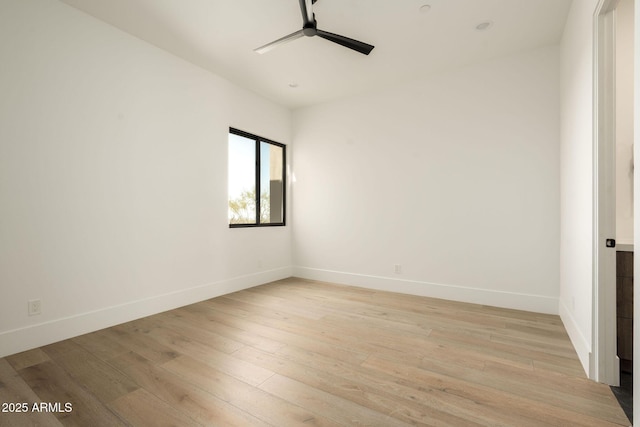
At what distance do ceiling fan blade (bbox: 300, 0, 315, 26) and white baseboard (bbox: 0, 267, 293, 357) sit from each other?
10.0 ft

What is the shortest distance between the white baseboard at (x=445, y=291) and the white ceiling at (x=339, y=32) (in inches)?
106

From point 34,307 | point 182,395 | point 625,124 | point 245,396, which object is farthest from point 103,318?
point 625,124

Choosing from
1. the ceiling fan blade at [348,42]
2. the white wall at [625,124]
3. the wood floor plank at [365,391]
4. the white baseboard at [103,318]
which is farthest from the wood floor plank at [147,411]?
the white wall at [625,124]

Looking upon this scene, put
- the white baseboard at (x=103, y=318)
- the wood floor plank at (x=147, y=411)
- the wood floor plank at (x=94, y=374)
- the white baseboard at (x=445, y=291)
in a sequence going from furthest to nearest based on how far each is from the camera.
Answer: the white baseboard at (x=445, y=291), the white baseboard at (x=103, y=318), the wood floor plank at (x=94, y=374), the wood floor plank at (x=147, y=411)

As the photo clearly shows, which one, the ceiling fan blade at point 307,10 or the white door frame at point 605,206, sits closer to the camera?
the white door frame at point 605,206

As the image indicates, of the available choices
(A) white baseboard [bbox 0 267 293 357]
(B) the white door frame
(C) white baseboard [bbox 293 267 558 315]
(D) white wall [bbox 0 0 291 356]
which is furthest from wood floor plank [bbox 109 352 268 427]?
(C) white baseboard [bbox 293 267 558 315]

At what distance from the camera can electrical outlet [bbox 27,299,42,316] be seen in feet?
7.54

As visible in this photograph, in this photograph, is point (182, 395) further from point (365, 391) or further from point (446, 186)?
point (446, 186)

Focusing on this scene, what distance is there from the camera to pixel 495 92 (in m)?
3.38

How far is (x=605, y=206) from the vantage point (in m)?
1.81

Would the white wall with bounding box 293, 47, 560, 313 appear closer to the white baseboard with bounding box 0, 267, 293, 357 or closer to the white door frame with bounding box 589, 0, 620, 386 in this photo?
the white door frame with bounding box 589, 0, 620, 386

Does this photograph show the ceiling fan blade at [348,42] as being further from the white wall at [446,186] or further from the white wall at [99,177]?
the white wall at [99,177]

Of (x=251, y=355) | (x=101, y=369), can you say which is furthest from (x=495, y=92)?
(x=101, y=369)

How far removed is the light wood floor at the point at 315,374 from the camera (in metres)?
1.53
